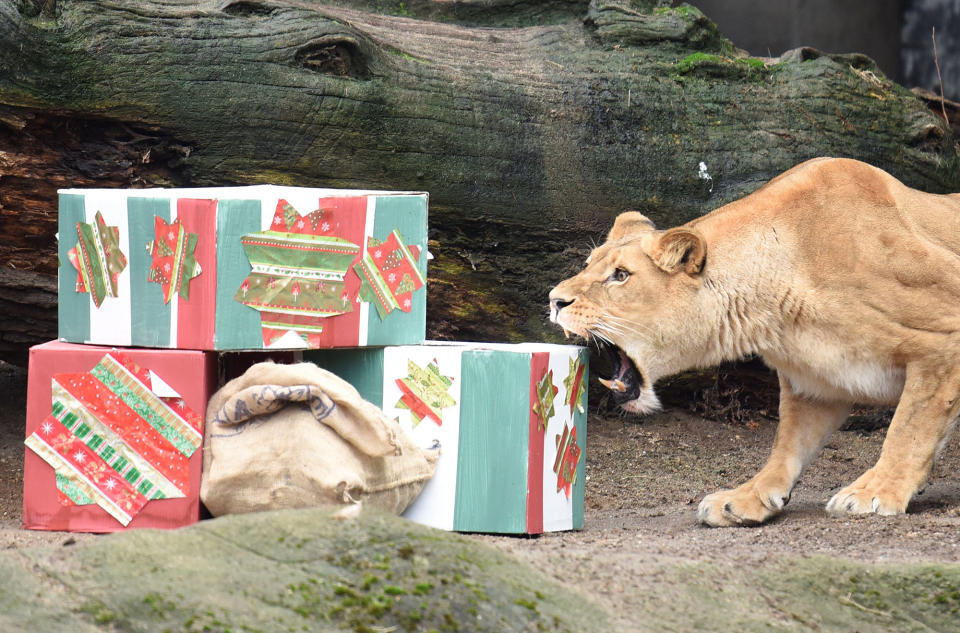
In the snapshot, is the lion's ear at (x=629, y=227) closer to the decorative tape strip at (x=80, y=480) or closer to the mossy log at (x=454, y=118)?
the mossy log at (x=454, y=118)

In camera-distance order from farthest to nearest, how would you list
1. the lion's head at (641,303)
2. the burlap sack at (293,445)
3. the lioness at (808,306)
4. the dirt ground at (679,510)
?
the lion's head at (641,303) < the lioness at (808,306) < the burlap sack at (293,445) < the dirt ground at (679,510)

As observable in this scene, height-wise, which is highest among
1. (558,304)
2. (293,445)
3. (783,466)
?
(558,304)

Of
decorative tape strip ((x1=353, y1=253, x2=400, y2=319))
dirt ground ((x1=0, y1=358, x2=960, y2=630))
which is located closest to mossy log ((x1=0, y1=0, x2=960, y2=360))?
dirt ground ((x1=0, y1=358, x2=960, y2=630))

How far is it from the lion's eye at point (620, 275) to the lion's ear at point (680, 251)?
0.43ft

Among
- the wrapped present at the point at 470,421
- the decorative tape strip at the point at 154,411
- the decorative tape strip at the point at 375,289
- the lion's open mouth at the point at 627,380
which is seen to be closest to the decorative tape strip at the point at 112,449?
the decorative tape strip at the point at 154,411

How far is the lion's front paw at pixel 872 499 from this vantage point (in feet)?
13.8

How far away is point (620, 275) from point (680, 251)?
0.27 m

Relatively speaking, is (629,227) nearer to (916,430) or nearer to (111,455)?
(916,430)

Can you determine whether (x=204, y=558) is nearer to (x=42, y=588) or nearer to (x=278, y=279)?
(x=42, y=588)

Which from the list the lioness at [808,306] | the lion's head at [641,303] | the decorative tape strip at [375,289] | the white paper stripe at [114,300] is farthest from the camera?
the lion's head at [641,303]

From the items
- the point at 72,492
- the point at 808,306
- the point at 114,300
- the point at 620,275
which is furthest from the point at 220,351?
the point at 808,306

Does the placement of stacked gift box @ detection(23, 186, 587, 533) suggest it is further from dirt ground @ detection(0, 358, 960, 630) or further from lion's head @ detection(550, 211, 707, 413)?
lion's head @ detection(550, 211, 707, 413)

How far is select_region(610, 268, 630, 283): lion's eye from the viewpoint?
176 inches

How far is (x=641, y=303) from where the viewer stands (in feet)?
14.6
